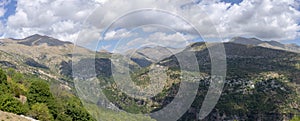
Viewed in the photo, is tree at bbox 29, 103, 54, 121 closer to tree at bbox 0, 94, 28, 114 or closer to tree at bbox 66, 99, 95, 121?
tree at bbox 0, 94, 28, 114

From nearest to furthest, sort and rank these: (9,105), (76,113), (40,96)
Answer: (9,105), (40,96), (76,113)

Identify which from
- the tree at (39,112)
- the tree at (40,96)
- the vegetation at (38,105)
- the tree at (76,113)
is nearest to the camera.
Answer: the vegetation at (38,105)

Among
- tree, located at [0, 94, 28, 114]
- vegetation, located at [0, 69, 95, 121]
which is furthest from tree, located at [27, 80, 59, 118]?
tree, located at [0, 94, 28, 114]

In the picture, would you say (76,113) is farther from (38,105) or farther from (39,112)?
(39,112)

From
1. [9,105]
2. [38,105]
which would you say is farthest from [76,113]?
[9,105]

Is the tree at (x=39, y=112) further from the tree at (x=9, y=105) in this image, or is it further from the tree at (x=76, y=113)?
the tree at (x=76, y=113)

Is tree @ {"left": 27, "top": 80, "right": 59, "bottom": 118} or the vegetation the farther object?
tree @ {"left": 27, "top": 80, "right": 59, "bottom": 118}

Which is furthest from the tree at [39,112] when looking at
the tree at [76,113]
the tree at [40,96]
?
the tree at [76,113]

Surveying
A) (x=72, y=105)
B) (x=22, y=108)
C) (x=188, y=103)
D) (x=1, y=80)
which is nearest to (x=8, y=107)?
(x=22, y=108)

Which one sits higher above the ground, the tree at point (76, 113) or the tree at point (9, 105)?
the tree at point (9, 105)

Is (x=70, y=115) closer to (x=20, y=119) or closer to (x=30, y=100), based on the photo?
(x=30, y=100)

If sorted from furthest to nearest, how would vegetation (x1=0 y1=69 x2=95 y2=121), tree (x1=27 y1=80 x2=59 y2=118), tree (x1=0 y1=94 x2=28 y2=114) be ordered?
1. tree (x1=27 y1=80 x2=59 y2=118)
2. vegetation (x1=0 y1=69 x2=95 y2=121)
3. tree (x1=0 y1=94 x2=28 y2=114)
